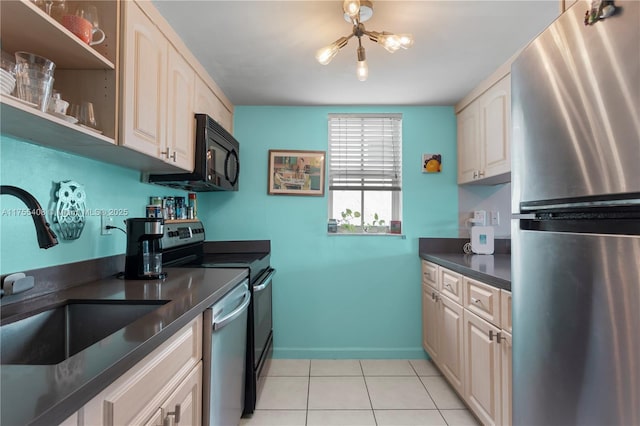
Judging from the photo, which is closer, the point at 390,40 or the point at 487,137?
the point at 390,40

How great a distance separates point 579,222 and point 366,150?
6.72ft

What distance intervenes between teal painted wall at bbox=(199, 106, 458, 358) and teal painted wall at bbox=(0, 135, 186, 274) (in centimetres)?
102

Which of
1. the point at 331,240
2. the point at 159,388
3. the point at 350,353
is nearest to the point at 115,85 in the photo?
the point at 159,388

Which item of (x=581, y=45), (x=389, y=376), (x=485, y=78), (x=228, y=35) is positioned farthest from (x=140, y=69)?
(x=389, y=376)

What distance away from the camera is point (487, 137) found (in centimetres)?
211

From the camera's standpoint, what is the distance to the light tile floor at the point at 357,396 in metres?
1.77

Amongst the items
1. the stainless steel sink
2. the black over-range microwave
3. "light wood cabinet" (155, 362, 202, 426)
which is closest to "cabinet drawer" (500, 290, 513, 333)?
"light wood cabinet" (155, 362, 202, 426)

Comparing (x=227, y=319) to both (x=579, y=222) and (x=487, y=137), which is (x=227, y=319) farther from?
(x=487, y=137)

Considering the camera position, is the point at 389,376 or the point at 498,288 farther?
the point at 389,376

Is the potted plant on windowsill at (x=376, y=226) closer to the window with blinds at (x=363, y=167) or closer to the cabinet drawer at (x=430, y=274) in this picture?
the window with blinds at (x=363, y=167)

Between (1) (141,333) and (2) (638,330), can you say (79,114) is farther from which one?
(2) (638,330)

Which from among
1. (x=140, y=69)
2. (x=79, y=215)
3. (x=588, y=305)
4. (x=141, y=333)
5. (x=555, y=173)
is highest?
(x=140, y=69)

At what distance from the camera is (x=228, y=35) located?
1.65 meters

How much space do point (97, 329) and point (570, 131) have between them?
163 cm
